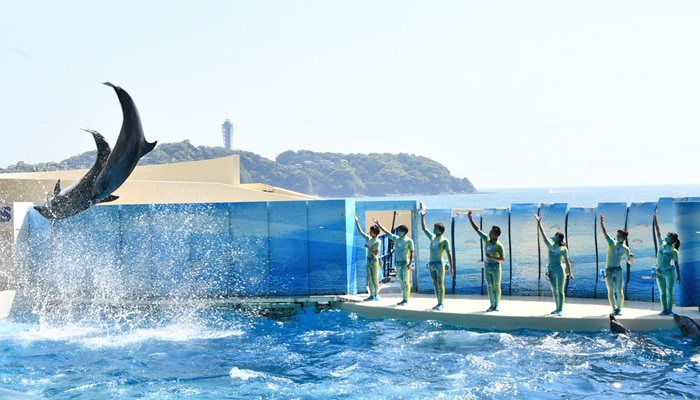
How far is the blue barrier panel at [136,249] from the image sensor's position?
1258 centimetres

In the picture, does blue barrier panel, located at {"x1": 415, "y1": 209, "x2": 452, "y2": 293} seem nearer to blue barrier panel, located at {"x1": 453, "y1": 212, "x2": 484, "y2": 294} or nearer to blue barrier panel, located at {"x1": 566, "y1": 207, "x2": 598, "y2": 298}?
blue barrier panel, located at {"x1": 453, "y1": 212, "x2": 484, "y2": 294}

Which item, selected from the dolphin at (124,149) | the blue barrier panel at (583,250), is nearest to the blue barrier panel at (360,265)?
the blue barrier panel at (583,250)

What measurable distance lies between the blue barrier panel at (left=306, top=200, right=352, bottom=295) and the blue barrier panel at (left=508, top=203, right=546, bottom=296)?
3.27 m

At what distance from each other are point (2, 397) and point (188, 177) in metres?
22.7

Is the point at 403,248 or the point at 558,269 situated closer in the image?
the point at 558,269

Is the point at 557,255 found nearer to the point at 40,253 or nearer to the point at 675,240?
the point at 675,240

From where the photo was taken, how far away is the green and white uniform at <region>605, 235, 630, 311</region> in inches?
391

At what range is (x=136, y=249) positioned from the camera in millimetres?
12609

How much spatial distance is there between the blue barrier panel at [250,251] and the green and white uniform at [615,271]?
6.32 meters

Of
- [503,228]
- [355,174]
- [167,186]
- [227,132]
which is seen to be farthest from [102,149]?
[355,174]

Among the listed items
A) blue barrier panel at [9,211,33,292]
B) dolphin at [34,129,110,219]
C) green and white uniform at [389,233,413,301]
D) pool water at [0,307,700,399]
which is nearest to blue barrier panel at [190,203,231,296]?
pool water at [0,307,700,399]

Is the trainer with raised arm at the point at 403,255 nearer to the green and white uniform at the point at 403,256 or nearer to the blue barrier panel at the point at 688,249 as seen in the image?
the green and white uniform at the point at 403,256

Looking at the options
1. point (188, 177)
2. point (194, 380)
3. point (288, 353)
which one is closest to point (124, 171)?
point (194, 380)

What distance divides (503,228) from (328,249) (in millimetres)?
3476
